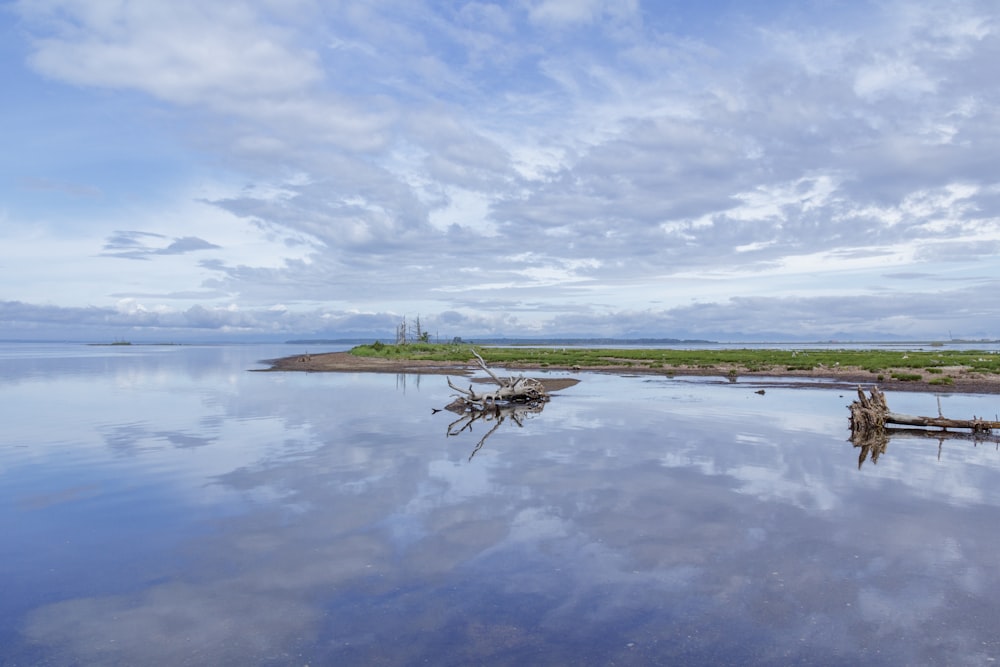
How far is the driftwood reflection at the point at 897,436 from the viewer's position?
25.0 meters

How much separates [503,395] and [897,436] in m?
19.9

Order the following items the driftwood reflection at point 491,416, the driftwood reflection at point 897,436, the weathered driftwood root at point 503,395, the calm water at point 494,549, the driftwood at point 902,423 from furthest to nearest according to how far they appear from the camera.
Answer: the weathered driftwood root at point 503,395 → the driftwood reflection at point 491,416 → the driftwood at point 902,423 → the driftwood reflection at point 897,436 → the calm water at point 494,549

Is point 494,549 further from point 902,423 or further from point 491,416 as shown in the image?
point 902,423

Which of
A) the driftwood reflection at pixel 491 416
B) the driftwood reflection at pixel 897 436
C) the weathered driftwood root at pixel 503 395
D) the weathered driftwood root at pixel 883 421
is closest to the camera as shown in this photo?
the driftwood reflection at pixel 897 436

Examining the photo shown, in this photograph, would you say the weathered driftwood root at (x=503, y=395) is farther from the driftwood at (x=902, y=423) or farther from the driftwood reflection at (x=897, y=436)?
the driftwood reflection at (x=897, y=436)

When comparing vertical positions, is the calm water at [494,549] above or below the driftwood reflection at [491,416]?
below

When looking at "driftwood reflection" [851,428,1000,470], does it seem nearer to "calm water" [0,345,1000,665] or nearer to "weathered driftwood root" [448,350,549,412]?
"calm water" [0,345,1000,665]

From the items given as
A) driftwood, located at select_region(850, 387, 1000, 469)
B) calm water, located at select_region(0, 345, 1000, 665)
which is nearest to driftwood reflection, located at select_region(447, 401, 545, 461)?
calm water, located at select_region(0, 345, 1000, 665)

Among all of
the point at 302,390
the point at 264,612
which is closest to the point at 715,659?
the point at 264,612

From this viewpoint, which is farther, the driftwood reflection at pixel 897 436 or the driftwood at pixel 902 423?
the driftwood at pixel 902 423

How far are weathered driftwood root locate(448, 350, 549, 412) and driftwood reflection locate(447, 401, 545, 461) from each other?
32 cm

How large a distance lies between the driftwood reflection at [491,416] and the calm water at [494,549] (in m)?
1.95

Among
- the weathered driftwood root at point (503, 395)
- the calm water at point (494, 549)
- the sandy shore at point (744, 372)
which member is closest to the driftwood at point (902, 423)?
the calm water at point (494, 549)

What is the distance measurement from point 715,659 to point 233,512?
11.8m
